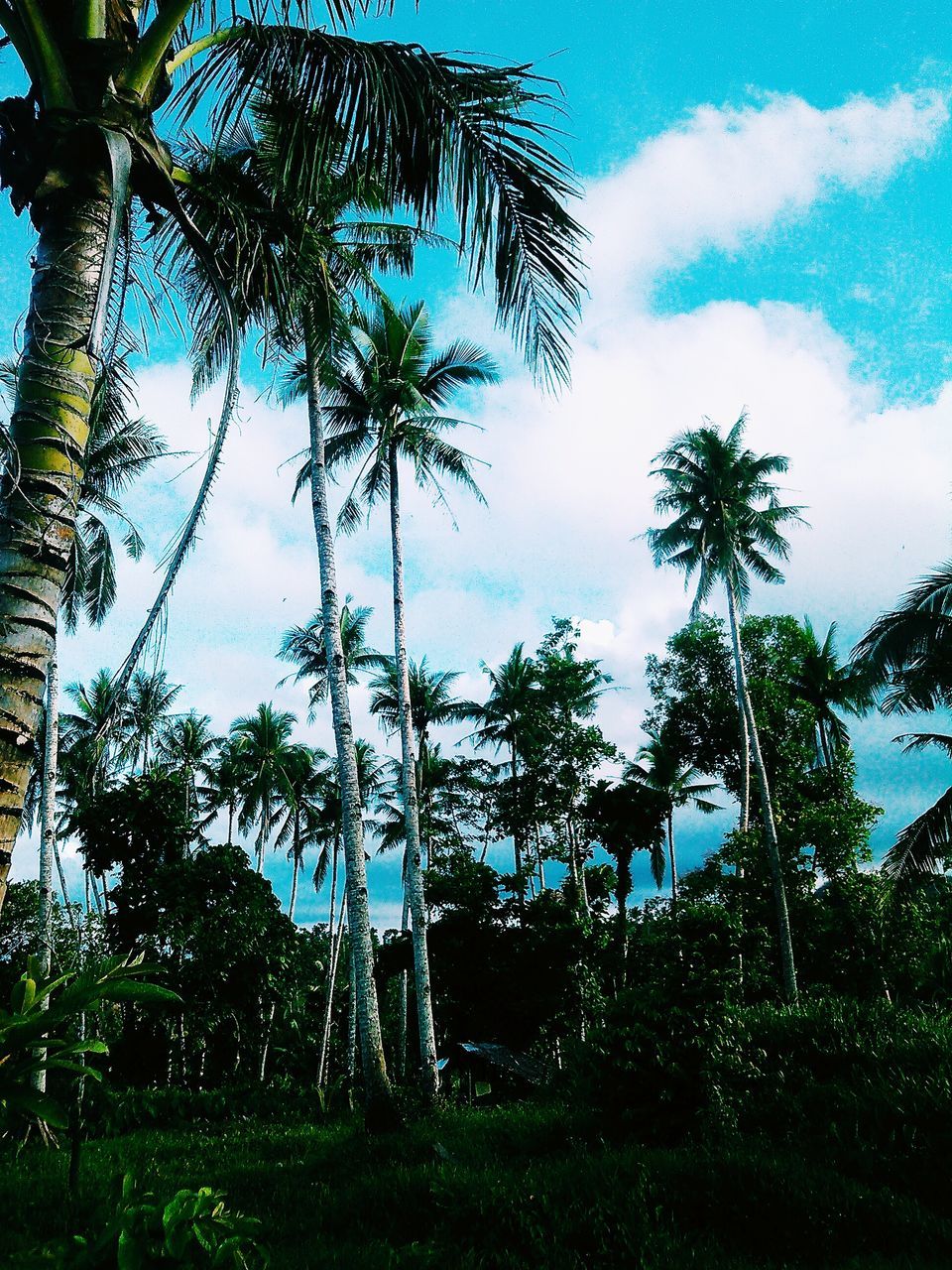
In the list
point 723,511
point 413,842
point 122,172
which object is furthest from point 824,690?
point 122,172

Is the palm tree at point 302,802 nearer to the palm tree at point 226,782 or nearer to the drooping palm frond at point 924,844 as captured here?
the palm tree at point 226,782

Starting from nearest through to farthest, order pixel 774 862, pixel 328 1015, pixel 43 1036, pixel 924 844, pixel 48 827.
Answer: pixel 43 1036
pixel 48 827
pixel 924 844
pixel 774 862
pixel 328 1015

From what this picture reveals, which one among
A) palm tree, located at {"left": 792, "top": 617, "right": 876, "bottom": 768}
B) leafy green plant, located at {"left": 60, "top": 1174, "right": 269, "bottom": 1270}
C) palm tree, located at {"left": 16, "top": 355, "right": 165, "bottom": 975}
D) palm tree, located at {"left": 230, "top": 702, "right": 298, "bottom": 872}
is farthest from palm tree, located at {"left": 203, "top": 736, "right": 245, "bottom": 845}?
leafy green plant, located at {"left": 60, "top": 1174, "right": 269, "bottom": 1270}

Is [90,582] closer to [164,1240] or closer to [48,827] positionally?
[48,827]

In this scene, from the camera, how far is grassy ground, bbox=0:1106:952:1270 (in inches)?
204

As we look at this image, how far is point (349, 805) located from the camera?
42.4ft

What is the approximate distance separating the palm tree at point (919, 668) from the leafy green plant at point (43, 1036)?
59.7 ft

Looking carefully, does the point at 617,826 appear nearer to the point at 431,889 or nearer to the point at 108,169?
the point at 431,889

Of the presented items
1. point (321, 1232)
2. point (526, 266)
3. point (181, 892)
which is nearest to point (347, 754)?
point (321, 1232)

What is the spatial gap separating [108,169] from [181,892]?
59.4 feet

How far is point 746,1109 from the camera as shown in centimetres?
783

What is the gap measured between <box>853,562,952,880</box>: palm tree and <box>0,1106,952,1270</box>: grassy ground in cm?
1127

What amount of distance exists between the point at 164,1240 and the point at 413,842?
1396 centimetres

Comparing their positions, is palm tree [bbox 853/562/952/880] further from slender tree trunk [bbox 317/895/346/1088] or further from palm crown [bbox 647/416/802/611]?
slender tree trunk [bbox 317/895/346/1088]
